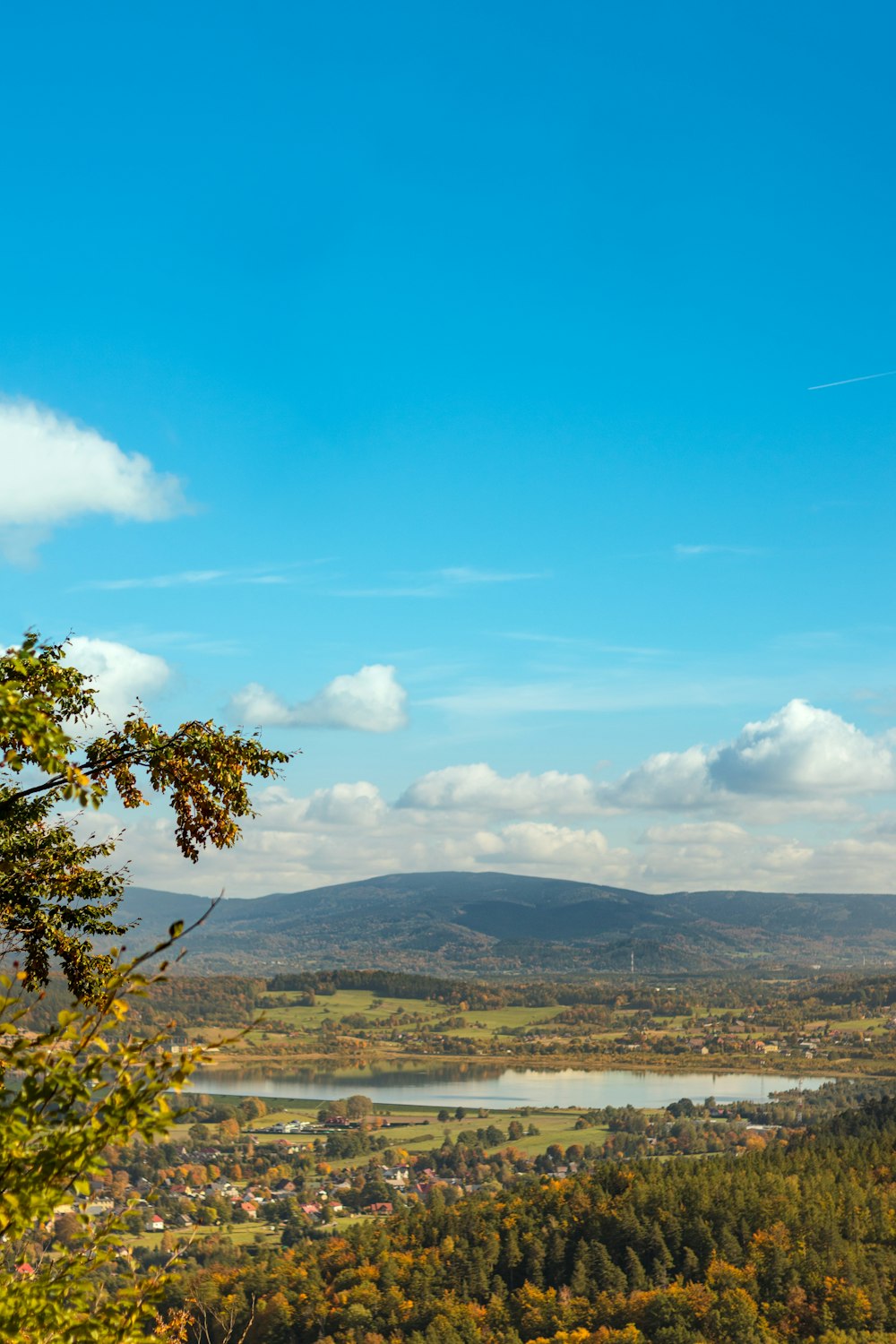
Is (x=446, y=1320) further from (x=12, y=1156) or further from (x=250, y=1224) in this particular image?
(x=12, y=1156)

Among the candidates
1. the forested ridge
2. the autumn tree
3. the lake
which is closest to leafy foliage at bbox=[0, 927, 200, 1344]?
the autumn tree

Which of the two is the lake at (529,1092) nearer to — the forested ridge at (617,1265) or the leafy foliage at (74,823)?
the forested ridge at (617,1265)

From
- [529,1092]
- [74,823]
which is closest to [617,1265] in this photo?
[74,823]

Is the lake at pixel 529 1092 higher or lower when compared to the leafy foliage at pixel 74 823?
lower

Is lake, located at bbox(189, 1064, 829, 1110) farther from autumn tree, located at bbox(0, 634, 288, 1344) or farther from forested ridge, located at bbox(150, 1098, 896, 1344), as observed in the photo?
autumn tree, located at bbox(0, 634, 288, 1344)

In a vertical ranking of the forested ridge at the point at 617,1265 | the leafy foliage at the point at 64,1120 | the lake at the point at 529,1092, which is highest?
the leafy foliage at the point at 64,1120

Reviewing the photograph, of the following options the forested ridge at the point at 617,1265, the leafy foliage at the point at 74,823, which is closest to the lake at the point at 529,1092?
the forested ridge at the point at 617,1265

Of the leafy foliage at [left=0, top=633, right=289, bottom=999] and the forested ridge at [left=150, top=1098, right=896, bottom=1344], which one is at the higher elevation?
the leafy foliage at [left=0, top=633, right=289, bottom=999]

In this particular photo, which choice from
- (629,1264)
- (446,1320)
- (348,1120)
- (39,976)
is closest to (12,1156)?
(39,976)
